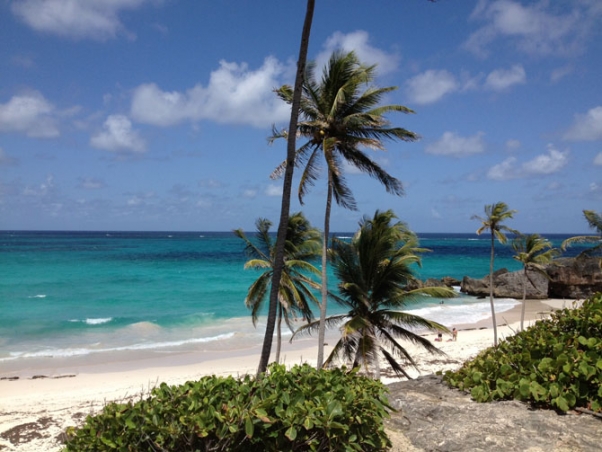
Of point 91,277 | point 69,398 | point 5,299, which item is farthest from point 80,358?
point 91,277

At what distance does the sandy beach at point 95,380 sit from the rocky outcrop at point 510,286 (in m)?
20.8

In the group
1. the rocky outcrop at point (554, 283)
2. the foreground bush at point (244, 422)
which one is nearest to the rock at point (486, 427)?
the foreground bush at point (244, 422)

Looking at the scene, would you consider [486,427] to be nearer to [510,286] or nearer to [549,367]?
[549,367]

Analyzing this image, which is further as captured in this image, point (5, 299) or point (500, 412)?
point (5, 299)

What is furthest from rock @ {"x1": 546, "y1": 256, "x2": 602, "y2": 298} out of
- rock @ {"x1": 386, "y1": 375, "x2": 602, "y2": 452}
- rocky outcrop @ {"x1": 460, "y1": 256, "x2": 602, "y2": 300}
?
rock @ {"x1": 386, "y1": 375, "x2": 602, "y2": 452}

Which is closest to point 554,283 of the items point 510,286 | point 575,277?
point 575,277

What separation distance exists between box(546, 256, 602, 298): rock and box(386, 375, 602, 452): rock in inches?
1697

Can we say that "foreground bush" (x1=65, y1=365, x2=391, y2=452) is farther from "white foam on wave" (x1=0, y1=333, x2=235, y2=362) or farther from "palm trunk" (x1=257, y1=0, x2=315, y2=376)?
"white foam on wave" (x1=0, y1=333, x2=235, y2=362)

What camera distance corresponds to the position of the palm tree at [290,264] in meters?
17.8

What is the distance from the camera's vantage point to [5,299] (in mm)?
42312

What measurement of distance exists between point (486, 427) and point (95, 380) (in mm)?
19923

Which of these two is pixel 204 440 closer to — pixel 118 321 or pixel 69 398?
pixel 69 398

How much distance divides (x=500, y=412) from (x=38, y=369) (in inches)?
921

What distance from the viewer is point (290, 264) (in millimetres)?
17641
